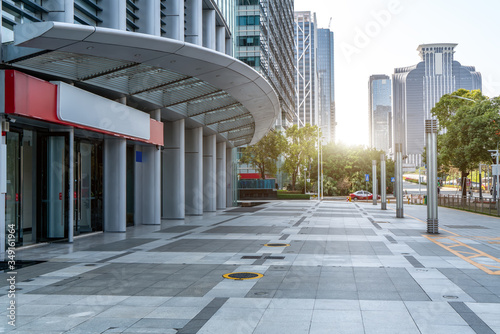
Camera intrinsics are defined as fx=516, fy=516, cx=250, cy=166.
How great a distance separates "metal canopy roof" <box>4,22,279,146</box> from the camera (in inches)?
492

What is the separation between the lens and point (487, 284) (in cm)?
972

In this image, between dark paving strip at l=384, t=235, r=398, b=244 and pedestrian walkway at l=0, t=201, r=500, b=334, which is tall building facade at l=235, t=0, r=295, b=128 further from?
pedestrian walkway at l=0, t=201, r=500, b=334

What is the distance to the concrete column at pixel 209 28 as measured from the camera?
106ft

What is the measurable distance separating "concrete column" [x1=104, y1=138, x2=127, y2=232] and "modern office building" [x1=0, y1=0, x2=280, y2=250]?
0.14 ft

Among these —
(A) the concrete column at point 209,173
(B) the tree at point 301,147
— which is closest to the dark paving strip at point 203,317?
(A) the concrete column at point 209,173

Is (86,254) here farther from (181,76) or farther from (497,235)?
(497,235)

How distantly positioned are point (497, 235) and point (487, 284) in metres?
11.0

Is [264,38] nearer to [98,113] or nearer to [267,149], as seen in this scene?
[267,149]

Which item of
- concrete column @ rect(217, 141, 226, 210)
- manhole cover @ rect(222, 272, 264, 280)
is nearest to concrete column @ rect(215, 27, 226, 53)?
concrete column @ rect(217, 141, 226, 210)

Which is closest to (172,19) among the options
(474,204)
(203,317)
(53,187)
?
(53,187)

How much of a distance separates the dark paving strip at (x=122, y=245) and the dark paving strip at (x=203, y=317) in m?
7.86

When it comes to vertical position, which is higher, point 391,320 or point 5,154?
point 5,154

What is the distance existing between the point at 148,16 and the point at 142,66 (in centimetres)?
698

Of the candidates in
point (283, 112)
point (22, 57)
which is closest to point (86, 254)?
point (22, 57)
